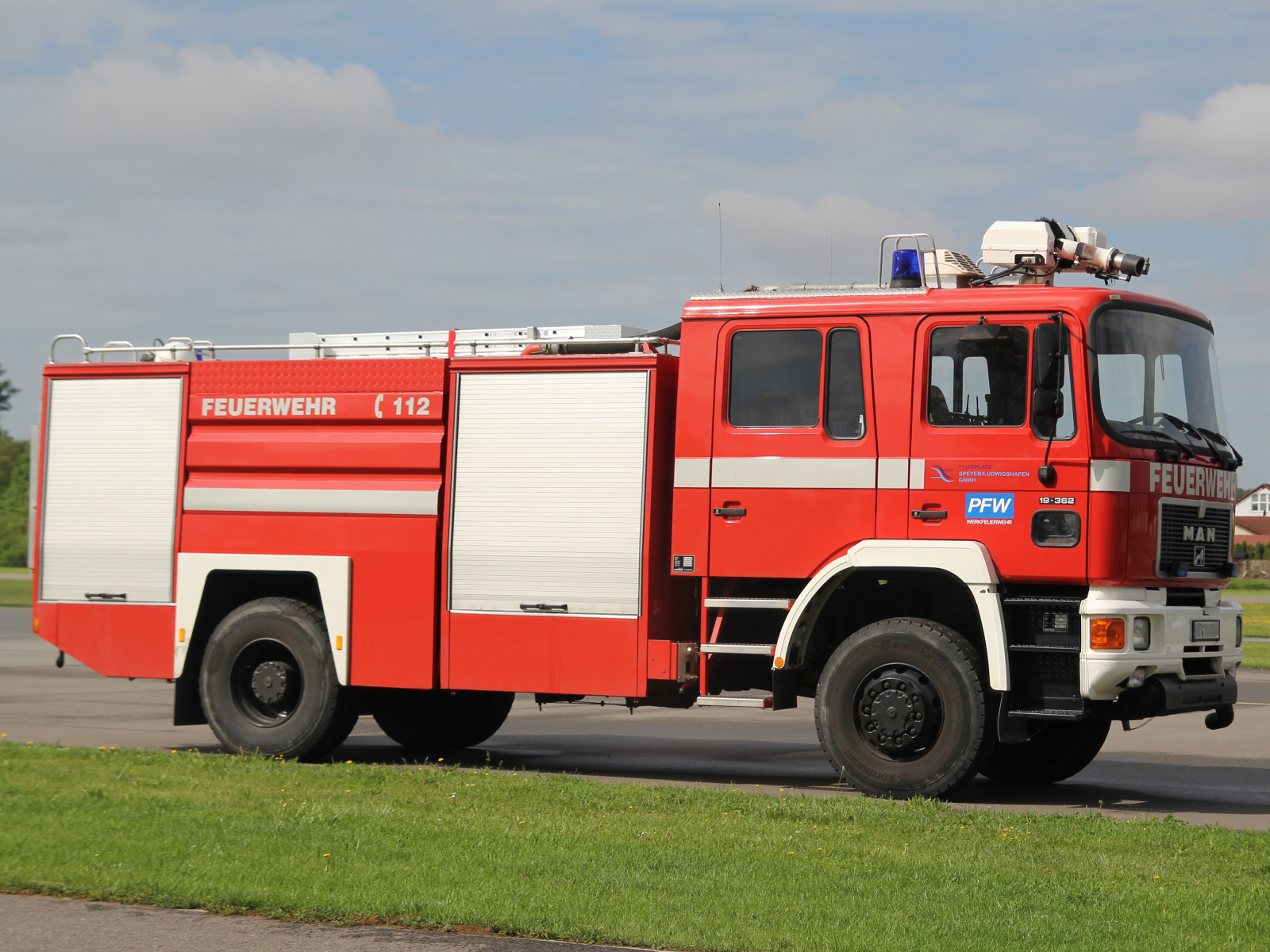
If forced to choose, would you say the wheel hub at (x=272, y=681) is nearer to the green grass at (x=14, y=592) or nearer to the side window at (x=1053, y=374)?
the side window at (x=1053, y=374)

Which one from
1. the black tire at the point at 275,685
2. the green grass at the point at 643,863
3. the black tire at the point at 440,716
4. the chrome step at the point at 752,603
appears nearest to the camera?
the green grass at the point at 643,863

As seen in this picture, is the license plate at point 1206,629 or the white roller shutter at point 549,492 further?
the white roller shutter at point 549,492

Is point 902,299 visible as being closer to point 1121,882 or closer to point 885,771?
point 885,771

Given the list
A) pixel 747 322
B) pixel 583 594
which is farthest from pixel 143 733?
pixel 747 322

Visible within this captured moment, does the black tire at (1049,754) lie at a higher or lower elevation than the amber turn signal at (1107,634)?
lower

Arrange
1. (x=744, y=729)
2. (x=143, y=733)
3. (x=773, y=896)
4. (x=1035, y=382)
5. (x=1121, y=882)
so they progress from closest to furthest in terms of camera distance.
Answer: (x=773, y=896)
(x=1121, y=882)
(x=1035, y=382)
(x=143, y=733)
(x=744, y=729)

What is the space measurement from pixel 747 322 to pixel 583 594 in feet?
7.34

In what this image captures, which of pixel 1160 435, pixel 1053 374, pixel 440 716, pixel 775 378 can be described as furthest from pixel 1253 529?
pixel 1053 374

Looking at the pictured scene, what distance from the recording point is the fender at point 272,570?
1150 centimetres

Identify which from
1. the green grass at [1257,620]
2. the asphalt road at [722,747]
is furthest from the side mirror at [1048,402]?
the green grass at [1257,620]

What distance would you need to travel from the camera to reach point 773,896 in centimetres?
648

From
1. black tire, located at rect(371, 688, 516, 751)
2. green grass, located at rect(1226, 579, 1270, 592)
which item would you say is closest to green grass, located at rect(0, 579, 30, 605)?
black tire, located at rect(371, 688, 516, 751)

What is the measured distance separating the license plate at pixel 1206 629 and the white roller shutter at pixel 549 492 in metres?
3.69

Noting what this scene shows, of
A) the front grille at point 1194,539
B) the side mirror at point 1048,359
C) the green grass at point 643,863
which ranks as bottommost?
the green grass at point 643,863
